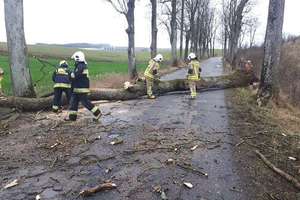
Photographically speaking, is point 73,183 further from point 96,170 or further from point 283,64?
point 283,64

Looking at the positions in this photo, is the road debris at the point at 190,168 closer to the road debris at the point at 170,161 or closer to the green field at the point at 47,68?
the road debris at the point at 170,161

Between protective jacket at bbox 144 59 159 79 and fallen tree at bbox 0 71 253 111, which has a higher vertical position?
protective jacket at bbox 144 59 159 79

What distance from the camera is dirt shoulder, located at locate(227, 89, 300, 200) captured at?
215 inches

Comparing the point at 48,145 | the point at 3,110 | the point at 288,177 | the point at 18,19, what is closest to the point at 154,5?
the point at 18,19

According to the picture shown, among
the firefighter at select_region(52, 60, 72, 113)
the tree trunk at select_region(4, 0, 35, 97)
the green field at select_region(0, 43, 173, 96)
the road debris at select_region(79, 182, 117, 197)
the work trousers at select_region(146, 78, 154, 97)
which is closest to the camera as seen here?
the road debris at select_region(79, 182, 117, 197)

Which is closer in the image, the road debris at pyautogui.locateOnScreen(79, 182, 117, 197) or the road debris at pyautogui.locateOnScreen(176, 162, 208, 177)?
the road debris at pyautogui.locateOnScreen(79, 182, 117, 197)

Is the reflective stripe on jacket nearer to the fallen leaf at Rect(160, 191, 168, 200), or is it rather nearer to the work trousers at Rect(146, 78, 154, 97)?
the work trousers at Rect(146, 78, 154, 97)

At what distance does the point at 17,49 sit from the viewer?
11.5 metres

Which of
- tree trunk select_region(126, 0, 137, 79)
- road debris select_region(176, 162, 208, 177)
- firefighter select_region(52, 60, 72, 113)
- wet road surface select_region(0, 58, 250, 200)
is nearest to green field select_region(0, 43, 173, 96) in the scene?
tree trunk select_region(126, 0, 137, 79)

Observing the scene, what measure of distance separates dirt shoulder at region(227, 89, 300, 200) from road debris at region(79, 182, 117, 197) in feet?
7.02

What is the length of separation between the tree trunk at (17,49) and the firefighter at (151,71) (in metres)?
4.25

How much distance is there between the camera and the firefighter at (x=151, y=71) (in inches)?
514

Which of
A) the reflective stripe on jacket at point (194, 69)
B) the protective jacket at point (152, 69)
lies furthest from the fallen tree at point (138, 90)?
the reflective stripe on jacket at point (194, 69)

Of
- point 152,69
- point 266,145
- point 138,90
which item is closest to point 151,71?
point 152,69
